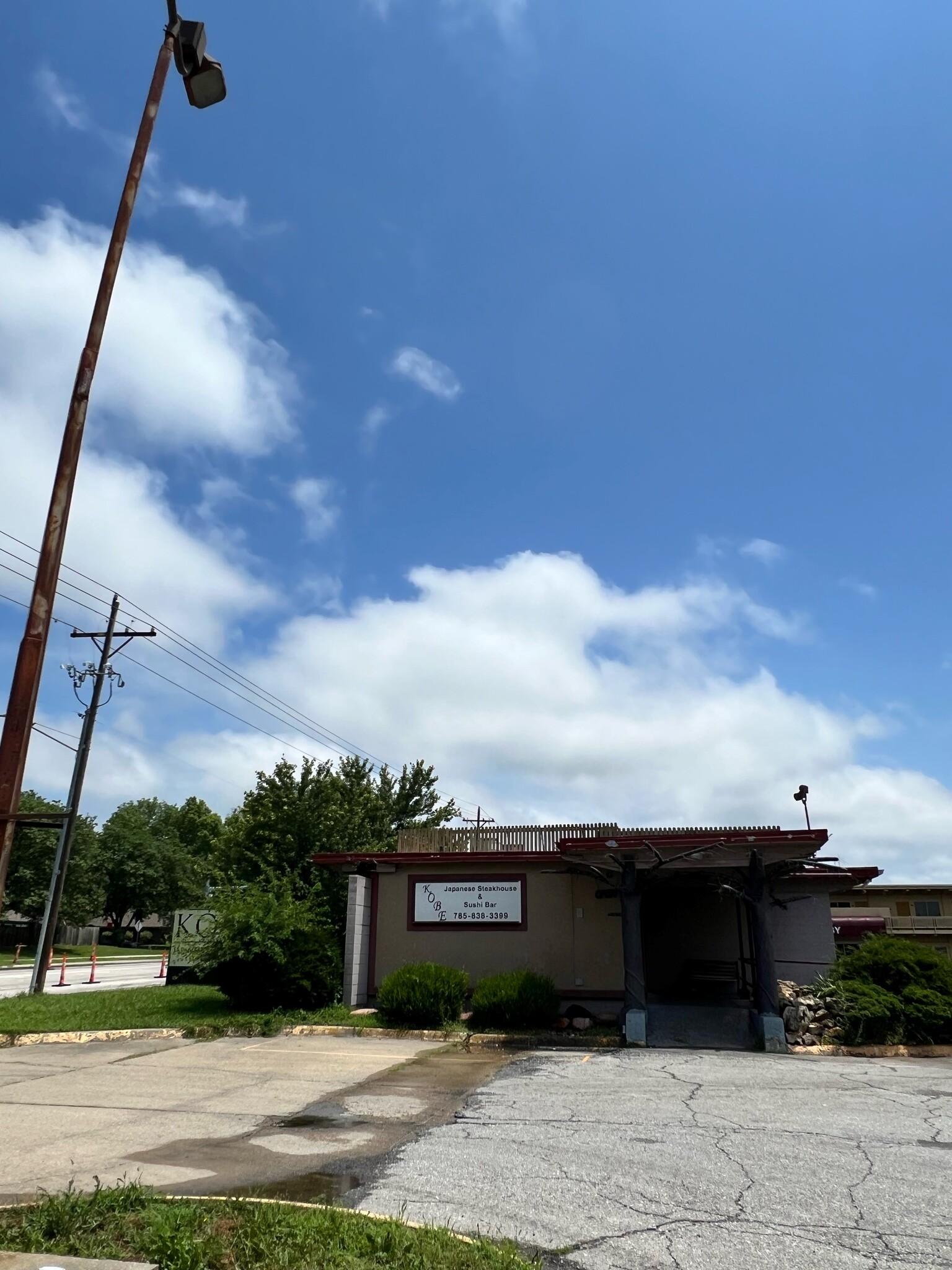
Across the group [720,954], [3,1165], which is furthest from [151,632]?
[3,1165]

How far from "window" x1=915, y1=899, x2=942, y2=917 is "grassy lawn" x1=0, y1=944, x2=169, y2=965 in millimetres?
46115

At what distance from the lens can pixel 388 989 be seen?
1625 cm

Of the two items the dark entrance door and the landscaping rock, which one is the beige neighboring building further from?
the landscaping rock

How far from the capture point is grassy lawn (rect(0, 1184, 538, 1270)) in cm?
459

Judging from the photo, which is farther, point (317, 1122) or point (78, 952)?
point (78, 952)

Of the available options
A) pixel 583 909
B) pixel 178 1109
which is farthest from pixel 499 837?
pixel 178 1109

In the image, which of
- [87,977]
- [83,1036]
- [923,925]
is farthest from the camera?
[923,925]

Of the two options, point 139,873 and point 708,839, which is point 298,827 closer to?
point 708,839

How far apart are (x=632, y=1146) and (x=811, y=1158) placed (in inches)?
57.5

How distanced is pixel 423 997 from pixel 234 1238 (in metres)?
11.4

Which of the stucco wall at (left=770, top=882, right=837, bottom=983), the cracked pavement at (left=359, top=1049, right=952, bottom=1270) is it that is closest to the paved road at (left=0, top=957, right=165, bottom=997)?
the stucco wall at (left=770, top=882, right=837, bottom=983)

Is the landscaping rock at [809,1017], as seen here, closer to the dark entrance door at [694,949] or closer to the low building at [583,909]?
the low building at [583,909]

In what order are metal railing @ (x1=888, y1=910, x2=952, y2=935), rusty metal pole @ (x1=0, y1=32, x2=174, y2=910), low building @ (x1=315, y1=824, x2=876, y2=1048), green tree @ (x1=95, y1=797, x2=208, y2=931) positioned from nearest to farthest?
rusty metal pole @ (x1=0, y1=32, x2=174, y2=910), low building @ (x1=315, y1=824, x2=876, y2=1048), metal railing @ (x1=888, y1=910, x2=952, y2=935), green tree @ (x1=95, y1=797, x2=208, y2=931)

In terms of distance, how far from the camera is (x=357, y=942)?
18734mm
